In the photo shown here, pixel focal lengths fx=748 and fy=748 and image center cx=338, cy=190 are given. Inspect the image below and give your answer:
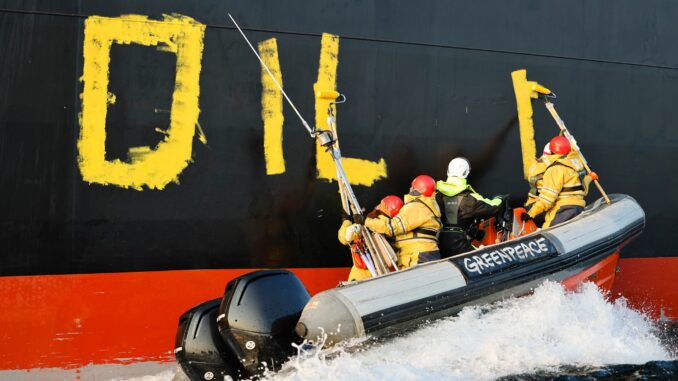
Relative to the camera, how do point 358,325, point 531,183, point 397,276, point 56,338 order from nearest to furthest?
1. point 358,325
2. point 397,276
3. point 56,338
4. point 531,183

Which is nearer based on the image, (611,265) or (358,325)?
(358,325)

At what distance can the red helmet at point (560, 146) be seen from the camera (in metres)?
5.40

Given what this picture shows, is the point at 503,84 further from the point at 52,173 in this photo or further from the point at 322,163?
the point at 52,173

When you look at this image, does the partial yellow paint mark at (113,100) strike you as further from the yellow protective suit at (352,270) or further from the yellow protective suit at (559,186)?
the yellow protective suit at (559,186)

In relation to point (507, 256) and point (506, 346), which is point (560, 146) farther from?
point (506, 346)

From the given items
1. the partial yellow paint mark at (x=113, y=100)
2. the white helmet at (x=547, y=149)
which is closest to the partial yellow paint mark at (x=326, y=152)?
the partial yellow paint mark at (x=113, y=100)

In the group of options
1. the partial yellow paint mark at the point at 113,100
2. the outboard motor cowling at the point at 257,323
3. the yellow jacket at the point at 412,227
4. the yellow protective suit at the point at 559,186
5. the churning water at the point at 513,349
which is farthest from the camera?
the yellow protective suit at the point at 559,186

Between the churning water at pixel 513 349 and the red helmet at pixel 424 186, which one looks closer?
the churning water at pixel 513 349

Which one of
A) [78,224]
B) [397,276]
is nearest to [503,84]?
[397,276]

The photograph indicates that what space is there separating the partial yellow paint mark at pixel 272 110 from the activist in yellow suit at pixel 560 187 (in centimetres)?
189

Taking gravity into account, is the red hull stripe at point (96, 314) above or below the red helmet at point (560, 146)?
below

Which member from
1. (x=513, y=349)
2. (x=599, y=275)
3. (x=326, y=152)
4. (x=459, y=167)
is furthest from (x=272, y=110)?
(x=599, y=275)

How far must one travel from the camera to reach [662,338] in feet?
18.9

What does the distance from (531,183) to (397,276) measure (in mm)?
1954
